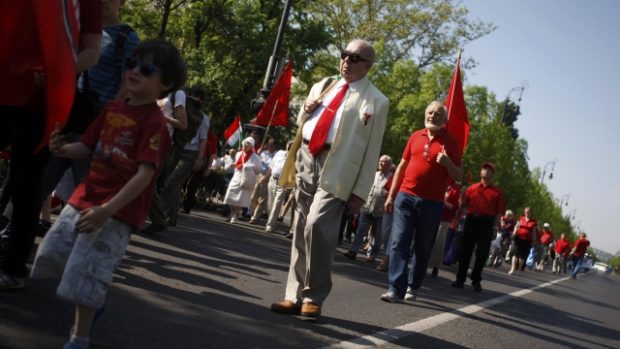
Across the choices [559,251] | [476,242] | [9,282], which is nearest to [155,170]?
[9,282]

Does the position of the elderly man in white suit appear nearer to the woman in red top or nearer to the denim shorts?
the denim shorts

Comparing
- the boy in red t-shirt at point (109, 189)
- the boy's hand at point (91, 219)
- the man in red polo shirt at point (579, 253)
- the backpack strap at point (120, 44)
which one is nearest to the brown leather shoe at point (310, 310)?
the backpack strap at point (120, 44)

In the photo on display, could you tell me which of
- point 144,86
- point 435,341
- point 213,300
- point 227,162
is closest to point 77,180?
point 213,300

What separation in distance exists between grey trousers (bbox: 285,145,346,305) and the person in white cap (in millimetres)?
8685

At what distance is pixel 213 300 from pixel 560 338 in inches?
154

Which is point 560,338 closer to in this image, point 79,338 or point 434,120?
point 434,120

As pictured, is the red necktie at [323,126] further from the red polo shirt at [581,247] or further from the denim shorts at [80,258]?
the red polo shirt at [581,247]

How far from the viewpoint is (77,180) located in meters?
5.04

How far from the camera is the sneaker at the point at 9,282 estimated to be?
4.47 m

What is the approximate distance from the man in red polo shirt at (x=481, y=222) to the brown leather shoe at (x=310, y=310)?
652cm

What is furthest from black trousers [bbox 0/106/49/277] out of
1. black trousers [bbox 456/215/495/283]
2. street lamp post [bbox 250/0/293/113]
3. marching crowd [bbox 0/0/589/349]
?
street lamp post [bbox 250/0/293/113]

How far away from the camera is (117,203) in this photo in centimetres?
332

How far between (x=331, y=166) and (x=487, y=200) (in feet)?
22.1

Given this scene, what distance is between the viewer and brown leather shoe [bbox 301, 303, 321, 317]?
5.70 meters
